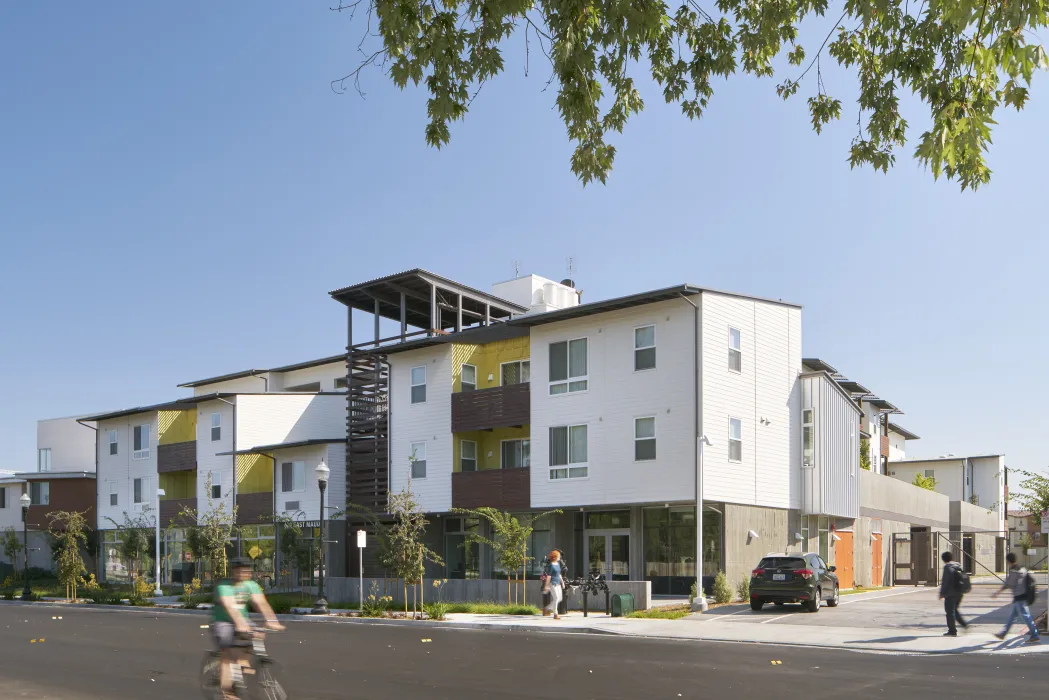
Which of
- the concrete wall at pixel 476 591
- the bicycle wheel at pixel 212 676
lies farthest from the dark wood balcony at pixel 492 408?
the bicycle wheel at pixel 212 676

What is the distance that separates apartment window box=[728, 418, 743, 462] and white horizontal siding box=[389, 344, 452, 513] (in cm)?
1068

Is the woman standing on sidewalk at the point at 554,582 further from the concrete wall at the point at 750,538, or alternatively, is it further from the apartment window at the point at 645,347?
the apartment window at the point at 645,347

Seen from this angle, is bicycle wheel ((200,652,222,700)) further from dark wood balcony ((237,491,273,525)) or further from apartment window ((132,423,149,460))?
apartment window ((132,423,149,460))

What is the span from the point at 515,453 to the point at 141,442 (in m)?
26.3

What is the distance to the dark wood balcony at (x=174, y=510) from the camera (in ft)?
167

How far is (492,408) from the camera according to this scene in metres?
37.6

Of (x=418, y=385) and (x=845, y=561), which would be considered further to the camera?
(x=845, y=561)

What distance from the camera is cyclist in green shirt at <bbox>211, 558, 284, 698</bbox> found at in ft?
38.2

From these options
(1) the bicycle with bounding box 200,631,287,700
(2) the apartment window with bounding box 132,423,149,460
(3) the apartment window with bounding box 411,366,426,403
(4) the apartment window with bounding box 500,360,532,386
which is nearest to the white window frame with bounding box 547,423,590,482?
(4) the apartment window with bounding box 500,360,532,386

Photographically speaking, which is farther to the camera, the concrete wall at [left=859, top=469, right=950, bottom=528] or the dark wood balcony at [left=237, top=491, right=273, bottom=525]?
the dark wood balcony at [left=237, top=491, right=273, bottom=525]

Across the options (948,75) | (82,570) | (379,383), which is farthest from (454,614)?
(948,75)

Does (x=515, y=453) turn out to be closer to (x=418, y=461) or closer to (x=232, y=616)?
(x=418, y=461)

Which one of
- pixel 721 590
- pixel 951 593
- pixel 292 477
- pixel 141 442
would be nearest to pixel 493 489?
pixel 721 590

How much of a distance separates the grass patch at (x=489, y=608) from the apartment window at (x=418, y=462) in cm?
798
